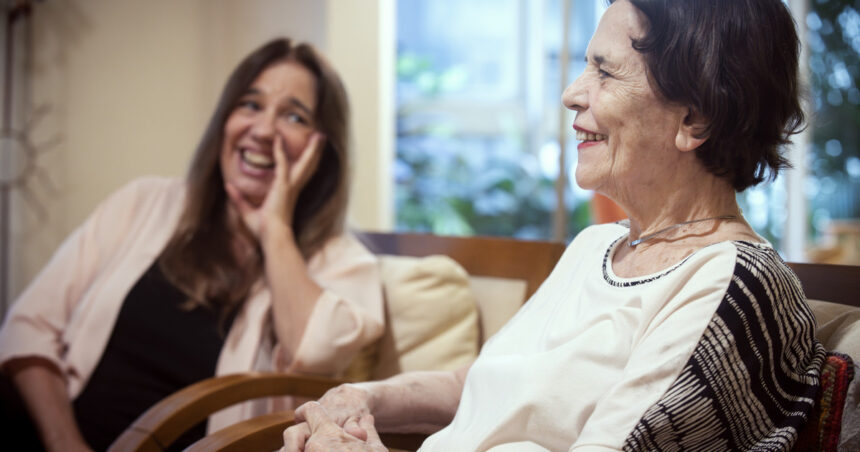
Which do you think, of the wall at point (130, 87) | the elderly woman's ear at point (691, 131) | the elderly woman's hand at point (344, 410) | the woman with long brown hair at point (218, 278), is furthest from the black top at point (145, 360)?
the wall at point (130, 87)

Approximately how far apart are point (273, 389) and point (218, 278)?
419mm

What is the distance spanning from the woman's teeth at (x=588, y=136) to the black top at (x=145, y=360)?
1.13 meters

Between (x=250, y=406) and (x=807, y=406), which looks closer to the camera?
(x=807, y=406)

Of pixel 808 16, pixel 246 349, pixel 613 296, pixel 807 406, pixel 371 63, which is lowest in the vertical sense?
pixel 246 349

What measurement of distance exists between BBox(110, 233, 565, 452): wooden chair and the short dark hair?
2.37ft

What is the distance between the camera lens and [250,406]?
1.79m

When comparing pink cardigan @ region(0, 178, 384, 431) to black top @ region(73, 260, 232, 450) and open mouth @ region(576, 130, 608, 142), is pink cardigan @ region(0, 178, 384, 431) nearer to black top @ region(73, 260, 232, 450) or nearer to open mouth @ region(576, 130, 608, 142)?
black top @ region(73, 260, 232, 450)

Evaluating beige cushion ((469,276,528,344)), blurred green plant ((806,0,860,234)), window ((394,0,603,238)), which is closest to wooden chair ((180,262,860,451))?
beige cushion ((469,276,528,344))

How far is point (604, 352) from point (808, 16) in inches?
214

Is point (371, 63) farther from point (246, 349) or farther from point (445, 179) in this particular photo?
point (445, 179)

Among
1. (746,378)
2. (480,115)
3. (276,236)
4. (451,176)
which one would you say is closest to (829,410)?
(746,378)

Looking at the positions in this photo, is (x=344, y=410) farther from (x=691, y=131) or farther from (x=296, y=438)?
(x=691, y=131)

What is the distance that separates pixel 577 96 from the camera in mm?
1068

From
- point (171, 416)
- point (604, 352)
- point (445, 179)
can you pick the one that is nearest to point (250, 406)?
point (171, 416)
